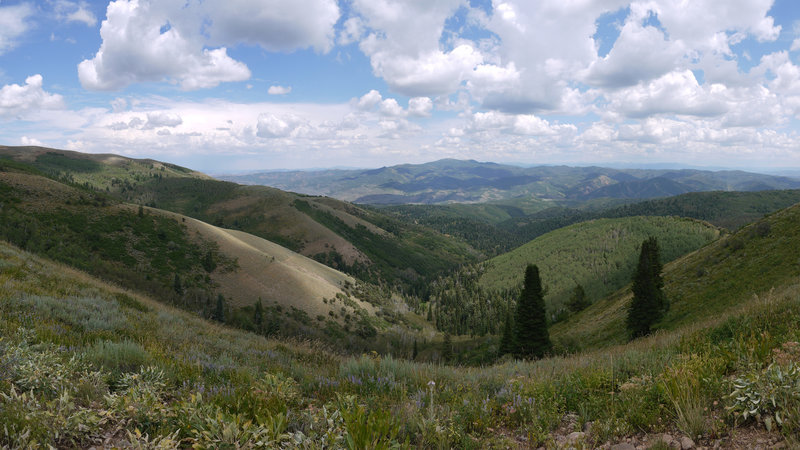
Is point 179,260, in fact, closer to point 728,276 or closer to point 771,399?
point 771,399

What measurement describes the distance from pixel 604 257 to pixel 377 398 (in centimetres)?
20483

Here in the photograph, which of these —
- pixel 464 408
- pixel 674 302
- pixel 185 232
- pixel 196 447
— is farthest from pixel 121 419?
pixel 185 232

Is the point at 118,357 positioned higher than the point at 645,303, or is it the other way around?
the point at 118,357

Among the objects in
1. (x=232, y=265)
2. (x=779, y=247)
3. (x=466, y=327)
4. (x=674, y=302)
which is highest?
(x=779, y=247)

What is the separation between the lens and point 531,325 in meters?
36.7

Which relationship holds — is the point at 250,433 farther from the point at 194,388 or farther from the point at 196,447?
the point at 194,388

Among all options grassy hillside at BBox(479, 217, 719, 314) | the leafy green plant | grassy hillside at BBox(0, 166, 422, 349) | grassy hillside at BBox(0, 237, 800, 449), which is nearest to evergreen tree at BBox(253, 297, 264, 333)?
grassy hillside at BBox(0, 166, 422, 349)

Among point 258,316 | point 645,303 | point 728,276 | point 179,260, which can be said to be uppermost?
point 728,276

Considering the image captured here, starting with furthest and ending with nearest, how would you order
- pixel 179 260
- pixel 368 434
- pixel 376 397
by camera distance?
pixel 179 260
pixel 376 397
pixel 368 434

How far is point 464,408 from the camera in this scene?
5.09m

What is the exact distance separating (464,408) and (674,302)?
164 feet

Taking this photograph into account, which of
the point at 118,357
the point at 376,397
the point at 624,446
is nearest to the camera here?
the point at 624,446

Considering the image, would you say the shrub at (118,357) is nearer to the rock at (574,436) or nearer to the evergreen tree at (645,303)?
the rock at (574,436)

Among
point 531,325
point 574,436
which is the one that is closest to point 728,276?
point 531,325
